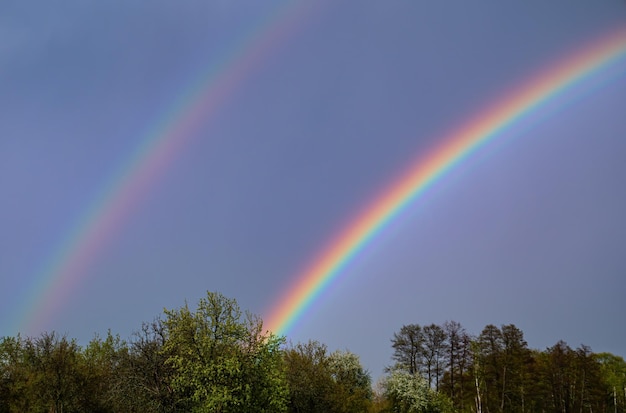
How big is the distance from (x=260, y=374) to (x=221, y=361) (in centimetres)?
337

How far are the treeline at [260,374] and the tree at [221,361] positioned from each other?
73mm

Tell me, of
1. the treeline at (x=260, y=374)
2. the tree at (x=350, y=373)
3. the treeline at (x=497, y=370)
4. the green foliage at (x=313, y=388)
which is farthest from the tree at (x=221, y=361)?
the treeline at (x=497, y=370)

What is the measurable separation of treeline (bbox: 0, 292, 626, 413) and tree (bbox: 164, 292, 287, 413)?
7cm

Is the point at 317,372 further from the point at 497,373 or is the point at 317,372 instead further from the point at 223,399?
the point at 497,373

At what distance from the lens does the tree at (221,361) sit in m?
35.8

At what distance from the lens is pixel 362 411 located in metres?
62.6

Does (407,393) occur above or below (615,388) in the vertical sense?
below

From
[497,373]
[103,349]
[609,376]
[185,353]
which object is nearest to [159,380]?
[185,353]

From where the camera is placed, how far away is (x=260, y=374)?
3819 cm

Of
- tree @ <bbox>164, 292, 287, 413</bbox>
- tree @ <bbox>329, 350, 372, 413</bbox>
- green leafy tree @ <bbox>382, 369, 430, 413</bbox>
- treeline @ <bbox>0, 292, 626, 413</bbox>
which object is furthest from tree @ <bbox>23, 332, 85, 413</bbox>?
green leafy tree @ <bbox>382, 369, 430, 413</bbox>

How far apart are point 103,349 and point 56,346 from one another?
70.5ft

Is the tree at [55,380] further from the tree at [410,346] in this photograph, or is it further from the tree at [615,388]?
the tree at [615,388]

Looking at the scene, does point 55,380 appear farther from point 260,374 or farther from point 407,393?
point 407,393

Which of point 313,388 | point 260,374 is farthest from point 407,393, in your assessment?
point 260,374
